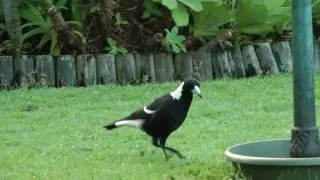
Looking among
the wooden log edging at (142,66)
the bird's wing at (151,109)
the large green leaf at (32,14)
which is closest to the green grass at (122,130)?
the bird's wing at (151,109)

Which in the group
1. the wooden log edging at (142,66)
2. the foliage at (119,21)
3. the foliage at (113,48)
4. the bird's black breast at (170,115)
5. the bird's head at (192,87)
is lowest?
the wooden log edging at (142,66)

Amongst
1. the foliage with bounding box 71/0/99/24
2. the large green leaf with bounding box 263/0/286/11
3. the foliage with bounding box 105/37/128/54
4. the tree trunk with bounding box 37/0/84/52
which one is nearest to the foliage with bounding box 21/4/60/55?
the tree trunk with bounding box 37/0/84/52

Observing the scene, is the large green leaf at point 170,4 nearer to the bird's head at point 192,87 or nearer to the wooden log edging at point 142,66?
the wooden log edging at point 142,66

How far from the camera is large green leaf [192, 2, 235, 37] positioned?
449 inches

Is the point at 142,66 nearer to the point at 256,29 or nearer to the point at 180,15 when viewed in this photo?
the point at 180,15

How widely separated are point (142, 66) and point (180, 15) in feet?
2.75

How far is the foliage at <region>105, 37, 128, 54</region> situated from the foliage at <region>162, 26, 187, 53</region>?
0.54 m

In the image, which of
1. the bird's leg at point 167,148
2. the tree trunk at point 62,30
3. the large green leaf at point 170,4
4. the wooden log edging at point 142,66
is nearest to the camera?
the bird's leg at point 167,148

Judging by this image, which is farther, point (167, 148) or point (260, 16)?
point (260, 16)

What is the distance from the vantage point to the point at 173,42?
36.3 feet

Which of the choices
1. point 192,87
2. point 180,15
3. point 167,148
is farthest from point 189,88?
point 180,15

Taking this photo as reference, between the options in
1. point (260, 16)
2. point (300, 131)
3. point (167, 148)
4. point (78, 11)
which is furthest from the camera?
point (78, 11)

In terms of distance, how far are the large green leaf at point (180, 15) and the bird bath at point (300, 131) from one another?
19.9 ft

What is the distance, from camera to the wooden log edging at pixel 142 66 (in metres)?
10.8
